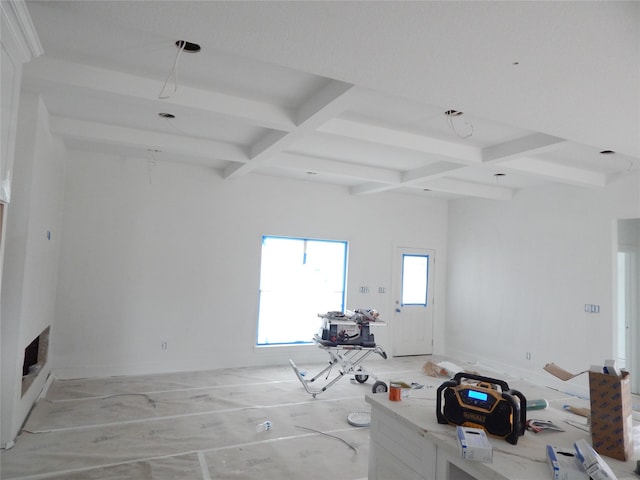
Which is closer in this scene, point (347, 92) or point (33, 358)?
point (347, 92)

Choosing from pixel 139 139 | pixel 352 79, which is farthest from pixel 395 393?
pixel 139 139

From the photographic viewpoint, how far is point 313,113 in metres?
3.15

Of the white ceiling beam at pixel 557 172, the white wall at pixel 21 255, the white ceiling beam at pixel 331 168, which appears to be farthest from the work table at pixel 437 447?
the white ceiling beam at pixel 331 168

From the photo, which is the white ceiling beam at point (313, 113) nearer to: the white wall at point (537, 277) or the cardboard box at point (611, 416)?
the cardboard box at point (611, 416)

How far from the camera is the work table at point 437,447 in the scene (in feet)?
5.21

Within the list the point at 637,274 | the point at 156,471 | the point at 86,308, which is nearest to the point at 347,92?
the point at 156,471

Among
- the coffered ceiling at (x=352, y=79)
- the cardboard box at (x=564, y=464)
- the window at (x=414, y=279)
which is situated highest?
the coffered ceiling at (x=352, y=79)

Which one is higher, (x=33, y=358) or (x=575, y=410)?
(x=575, y=410)

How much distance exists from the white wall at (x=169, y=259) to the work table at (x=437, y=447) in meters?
4.02

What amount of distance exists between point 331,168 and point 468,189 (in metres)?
2.39

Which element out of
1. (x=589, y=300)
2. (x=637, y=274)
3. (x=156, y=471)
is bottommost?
(x=156, y=471)

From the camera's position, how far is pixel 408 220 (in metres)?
7.35

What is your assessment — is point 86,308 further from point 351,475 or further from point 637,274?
point 637,274

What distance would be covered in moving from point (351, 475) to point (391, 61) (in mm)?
2955
